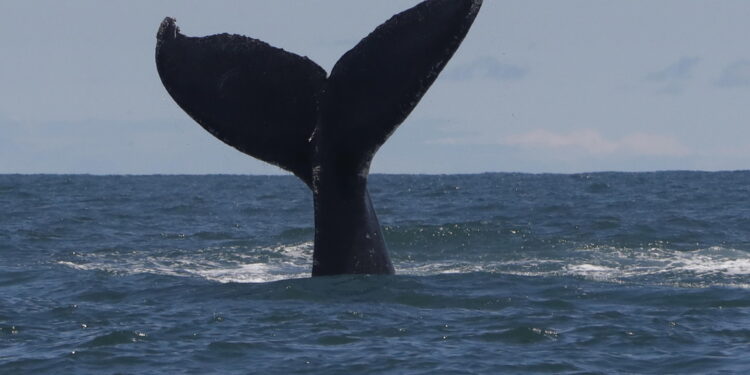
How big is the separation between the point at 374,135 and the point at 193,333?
7.05 feet

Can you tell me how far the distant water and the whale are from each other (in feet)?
2.81

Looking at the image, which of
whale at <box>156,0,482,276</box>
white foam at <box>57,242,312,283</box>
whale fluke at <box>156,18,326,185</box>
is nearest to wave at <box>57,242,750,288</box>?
A: white foam at <box>57,242,312,283</box>

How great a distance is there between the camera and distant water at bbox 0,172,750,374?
892cm

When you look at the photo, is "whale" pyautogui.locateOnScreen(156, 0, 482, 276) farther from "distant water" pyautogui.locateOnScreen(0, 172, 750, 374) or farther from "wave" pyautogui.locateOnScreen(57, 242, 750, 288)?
"wave" pyautogui.locateOnScreen(57, 242, 750, 288)

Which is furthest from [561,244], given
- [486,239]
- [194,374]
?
[194,374]

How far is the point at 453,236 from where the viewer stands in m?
19.9

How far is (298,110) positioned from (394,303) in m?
1.87

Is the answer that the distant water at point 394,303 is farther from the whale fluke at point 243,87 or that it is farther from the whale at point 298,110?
the whale fluke at point 243,87

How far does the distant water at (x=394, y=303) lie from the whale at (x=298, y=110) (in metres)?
0.86

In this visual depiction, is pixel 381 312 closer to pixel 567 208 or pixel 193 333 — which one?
pixel 193 333

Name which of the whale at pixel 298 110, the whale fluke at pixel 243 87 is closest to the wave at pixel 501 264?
the whale at pixel 298 110

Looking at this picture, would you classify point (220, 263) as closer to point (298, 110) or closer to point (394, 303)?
point (394, 303)

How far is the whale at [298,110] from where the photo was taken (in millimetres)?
10281

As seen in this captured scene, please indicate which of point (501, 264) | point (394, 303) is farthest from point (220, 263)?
point (394, 303)
